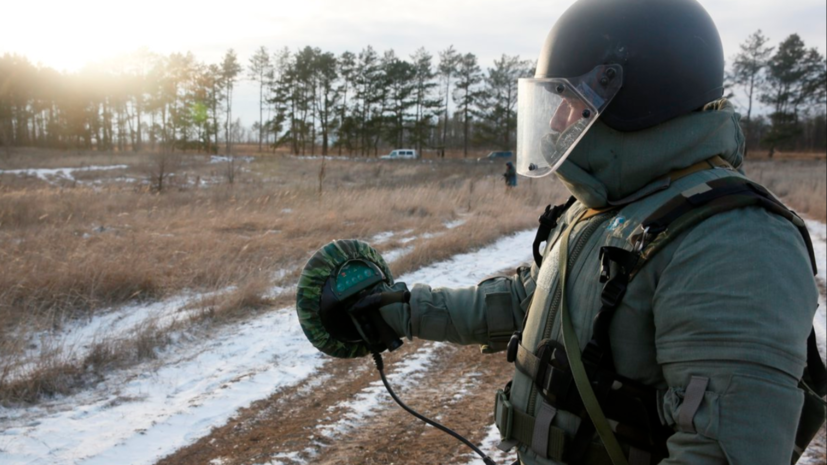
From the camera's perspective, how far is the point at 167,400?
382 centimetres

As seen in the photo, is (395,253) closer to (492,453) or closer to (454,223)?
(454,223)

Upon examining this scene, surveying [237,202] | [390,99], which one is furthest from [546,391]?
[390,99]

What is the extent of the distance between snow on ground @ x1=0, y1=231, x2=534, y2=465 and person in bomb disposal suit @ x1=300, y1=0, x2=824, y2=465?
102 inches

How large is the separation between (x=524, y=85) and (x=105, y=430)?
10.7ft

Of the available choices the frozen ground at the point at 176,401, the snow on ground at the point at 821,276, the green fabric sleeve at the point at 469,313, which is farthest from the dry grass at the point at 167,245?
the snow on ground at the point at 821,276

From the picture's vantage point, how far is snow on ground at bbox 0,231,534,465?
125 inches

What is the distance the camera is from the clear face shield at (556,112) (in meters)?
1.46

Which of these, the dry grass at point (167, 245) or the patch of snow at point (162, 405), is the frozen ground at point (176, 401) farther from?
the dry grass at point (167, 245)

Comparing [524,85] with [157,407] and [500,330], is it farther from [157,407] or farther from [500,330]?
[157,407]

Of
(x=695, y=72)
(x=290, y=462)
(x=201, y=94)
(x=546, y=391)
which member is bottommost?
(x=290, y=462)

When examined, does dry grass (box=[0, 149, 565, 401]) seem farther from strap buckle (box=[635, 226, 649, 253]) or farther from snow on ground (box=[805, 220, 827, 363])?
snow on ground (box=[805, 220, 827, 363])

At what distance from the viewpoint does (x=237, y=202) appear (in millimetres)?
12039

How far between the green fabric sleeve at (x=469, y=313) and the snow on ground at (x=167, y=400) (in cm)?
206

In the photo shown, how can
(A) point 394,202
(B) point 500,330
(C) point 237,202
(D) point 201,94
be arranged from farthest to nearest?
(D) point 201,94 < (A) point 394,202 < (C) point 237,202 < (B) point 500,330
